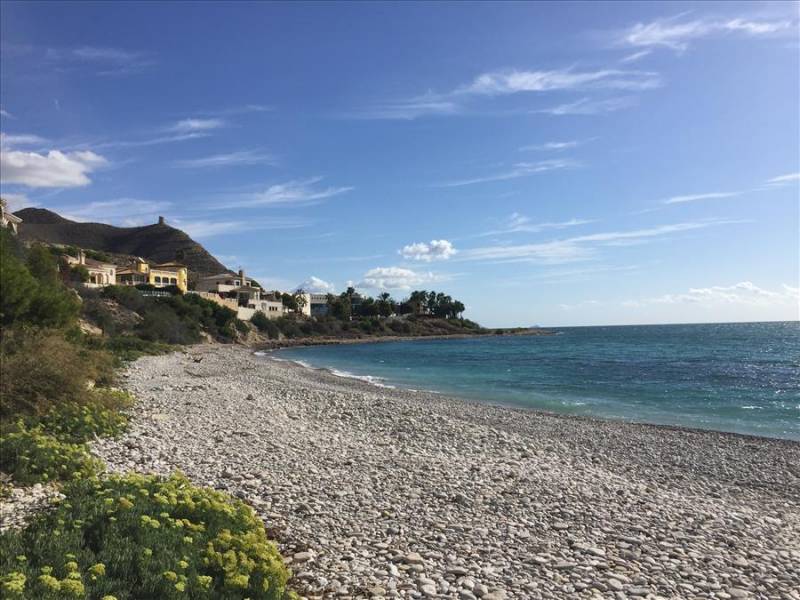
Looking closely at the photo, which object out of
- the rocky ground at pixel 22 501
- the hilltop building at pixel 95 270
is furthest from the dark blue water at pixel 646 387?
the hilltop building at pixel 95 270

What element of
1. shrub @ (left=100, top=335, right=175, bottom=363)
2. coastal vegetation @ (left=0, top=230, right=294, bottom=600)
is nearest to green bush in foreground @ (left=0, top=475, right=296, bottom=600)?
coastal vegetation @ (left=0, top=230, right=294, bottom=600)

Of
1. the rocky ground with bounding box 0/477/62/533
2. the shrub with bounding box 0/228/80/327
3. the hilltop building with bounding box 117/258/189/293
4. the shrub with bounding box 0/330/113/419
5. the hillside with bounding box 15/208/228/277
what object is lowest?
the rocky ground with bounding box 0/477/62/533

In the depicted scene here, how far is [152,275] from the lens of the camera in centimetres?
8775

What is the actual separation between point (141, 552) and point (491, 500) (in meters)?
5.29

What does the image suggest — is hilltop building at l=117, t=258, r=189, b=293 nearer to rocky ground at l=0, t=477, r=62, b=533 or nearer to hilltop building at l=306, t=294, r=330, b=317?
hilltop building at l=306, t=294, r=330, b=317

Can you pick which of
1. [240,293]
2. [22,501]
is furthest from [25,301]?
[240,293]

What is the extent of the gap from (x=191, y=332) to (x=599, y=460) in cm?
5772

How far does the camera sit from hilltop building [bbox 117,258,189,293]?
272 ft

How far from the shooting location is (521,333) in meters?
160

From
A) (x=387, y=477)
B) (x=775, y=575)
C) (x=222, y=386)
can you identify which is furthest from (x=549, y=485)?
(x=222, y=386)

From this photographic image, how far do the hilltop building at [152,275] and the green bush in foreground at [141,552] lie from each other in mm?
83148

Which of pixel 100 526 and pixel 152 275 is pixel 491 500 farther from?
pixel 152 275

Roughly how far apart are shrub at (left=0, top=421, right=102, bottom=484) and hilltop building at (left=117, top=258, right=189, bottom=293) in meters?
79.9

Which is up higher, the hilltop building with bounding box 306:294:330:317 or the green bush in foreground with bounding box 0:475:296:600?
the hilltop building with bounding box 306:294:330:317
